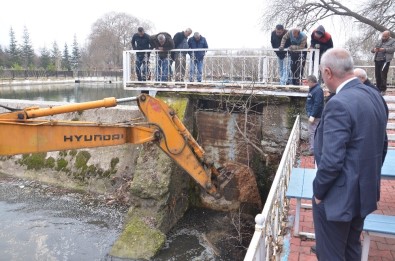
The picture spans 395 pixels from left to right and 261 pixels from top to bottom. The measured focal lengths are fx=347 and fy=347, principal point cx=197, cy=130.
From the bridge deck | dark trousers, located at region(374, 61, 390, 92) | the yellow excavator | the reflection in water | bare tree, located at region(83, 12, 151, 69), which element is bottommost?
the reflection in water

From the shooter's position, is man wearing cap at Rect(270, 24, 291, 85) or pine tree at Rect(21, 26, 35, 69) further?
pine tree at Rect(21, 26, 35, 69)

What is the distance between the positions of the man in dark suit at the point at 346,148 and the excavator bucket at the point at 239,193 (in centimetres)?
634

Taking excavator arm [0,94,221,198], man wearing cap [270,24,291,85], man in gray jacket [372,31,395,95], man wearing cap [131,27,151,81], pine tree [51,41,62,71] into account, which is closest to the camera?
excavator arm [0,94,221,198]

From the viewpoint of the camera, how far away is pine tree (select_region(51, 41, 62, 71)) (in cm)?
7294

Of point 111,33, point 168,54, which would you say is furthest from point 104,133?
point 111,33

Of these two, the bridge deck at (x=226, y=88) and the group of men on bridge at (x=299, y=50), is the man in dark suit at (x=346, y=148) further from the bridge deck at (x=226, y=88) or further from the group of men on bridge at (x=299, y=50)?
the group of men on bridge at (x=299, y=50)

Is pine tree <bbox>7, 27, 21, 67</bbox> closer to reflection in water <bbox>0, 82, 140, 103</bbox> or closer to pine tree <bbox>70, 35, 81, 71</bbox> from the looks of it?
pine tree <bbox>70, 35, 81, 71</bbox>

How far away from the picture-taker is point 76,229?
25.9ft

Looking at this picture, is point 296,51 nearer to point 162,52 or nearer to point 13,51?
point 162,52

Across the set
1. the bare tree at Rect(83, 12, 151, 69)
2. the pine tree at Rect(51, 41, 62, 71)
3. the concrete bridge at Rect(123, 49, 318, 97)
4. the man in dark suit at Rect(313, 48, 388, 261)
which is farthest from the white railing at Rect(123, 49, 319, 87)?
the pine tree at Rect(51, 41, 62, 71)

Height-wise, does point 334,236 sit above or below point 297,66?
below

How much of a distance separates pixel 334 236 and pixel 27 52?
77.6 metres

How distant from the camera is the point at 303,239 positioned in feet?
13.5

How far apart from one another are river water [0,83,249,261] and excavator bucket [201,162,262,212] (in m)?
0.30
